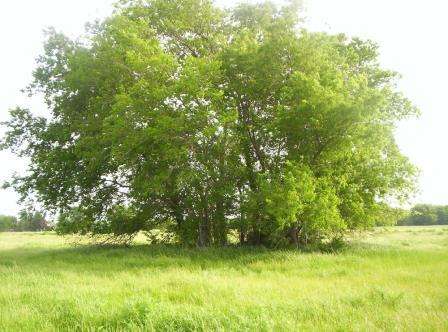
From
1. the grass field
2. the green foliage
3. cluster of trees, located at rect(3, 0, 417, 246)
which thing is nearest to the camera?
the grass field

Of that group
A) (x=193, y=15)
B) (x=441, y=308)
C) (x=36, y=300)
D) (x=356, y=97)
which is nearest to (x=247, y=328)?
(x=441, y=308)

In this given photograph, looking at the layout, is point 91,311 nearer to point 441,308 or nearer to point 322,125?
point 441,308

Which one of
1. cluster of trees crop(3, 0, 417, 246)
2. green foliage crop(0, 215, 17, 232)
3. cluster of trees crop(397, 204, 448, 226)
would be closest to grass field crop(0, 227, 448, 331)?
cluster of trees crop(3, 0, 417, 246)

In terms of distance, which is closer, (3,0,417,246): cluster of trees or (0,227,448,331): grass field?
(0,227,448,331): grass field

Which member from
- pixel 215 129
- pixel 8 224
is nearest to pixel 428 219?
pixel 215 129

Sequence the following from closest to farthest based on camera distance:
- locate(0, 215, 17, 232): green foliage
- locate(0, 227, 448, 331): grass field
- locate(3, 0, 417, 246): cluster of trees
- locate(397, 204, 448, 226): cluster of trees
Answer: locate(0, 227, 448, 331): grass field, locate(3, 0, 417, 246): cluster of trees, locate(397, 204, 448, 226): cluster of trees, locate(0, 215, 17, 232): green foliage

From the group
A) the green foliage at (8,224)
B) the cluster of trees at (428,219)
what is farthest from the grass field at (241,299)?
the green foliage at (8,224)

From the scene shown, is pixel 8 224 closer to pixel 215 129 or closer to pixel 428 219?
pixel 428 219

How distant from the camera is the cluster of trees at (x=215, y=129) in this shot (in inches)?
726

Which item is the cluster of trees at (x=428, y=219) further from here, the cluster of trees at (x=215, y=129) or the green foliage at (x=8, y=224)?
the green foliage at (x=8, y=224)

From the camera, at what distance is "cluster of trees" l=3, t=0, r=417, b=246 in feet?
60.5

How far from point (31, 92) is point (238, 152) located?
48.3 feet

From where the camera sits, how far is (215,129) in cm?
1830

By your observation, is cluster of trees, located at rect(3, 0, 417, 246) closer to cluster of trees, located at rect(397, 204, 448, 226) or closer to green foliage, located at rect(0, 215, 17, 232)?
cluster of trees, located at rect(397, 204, 448, 226)
